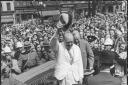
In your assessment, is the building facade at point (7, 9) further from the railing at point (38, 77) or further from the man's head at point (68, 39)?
the man's head at point (68, 39)

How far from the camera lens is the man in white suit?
4348mm

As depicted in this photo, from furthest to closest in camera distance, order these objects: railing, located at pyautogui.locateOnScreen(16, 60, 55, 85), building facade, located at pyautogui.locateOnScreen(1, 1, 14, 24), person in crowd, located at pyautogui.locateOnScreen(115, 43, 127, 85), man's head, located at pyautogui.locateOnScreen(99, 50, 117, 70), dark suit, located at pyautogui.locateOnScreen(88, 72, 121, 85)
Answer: building facade, located at pyautogui.locateOnScreen(1, 1, 14, 24), man's head, located at pyautogui.locateOnScreen(99, 50, 117, 70), person in crowd, located at pyautogui.locateOnScreen(115, 43, 127, 85), railing, located at pyautogui.locateOnScreen(16, 60, 55, 85), dark suit, located at pyautogui.locateOnScreen(88, 72, 121, 85)

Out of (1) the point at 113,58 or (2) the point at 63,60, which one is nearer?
(2) the point at 63,60

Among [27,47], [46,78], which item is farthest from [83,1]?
[46,78]

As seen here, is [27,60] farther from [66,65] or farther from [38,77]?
[66,65]

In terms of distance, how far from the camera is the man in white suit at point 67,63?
4.35 metres

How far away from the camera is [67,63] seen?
173 inches

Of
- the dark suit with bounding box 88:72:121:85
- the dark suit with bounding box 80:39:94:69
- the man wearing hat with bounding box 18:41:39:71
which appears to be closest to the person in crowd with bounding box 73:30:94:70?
the dark suit with bounding box 80:39:94:69

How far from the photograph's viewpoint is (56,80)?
452 cm

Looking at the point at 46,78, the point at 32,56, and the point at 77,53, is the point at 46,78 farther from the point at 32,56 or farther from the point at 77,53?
the point at 32,56

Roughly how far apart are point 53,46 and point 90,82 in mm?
799

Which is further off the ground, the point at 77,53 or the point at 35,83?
the point at 77,53

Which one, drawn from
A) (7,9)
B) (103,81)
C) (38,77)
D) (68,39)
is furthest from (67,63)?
(7,9)

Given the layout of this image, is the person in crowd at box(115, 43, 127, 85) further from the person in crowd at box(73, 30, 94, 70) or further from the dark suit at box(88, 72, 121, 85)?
the dark suit at box(88, 72, 121, 85)
